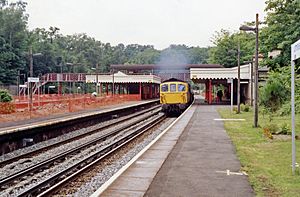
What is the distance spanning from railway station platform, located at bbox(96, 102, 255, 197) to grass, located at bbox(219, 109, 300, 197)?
28 centimetres

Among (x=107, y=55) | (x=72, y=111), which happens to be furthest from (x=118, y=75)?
(x=107, y=55)

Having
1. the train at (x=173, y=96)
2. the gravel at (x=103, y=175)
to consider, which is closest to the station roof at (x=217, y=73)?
the train at (x=173, y=96)

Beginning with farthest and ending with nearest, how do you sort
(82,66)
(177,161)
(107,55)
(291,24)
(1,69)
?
(107,55) < (82,66) < (1,69) < (291,24) < (177,161)

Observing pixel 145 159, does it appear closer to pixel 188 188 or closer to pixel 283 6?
pixel 188 188

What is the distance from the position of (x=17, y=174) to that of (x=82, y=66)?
344ft

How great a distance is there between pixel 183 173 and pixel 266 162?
305 centimetres

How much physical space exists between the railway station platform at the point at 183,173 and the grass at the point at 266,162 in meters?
0.28

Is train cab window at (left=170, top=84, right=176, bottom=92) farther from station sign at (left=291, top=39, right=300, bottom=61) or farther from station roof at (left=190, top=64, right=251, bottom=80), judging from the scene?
station sign at (left=291, top=39, right=300, bottom=61)

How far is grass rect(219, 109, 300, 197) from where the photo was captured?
911cm

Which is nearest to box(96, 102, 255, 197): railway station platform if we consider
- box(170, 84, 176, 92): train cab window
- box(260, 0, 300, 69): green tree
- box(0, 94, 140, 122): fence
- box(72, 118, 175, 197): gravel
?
box(72, 118, 175, 197): gravel

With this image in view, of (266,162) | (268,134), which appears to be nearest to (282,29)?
(268,134)

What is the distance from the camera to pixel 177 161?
1238cm

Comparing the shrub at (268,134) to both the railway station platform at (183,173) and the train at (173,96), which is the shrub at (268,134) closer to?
the railway station platform at (183,173)

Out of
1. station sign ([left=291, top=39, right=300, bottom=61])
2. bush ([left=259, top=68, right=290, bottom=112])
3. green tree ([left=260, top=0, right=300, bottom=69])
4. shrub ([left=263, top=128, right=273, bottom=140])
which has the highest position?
green tree ([left=260, top=0, right=300, bottom=69])
